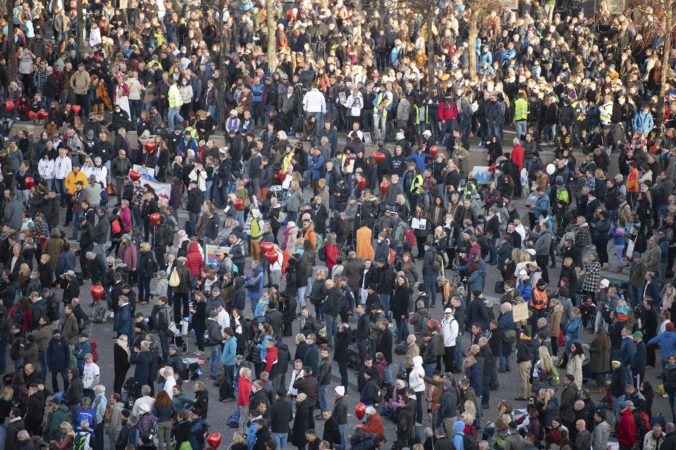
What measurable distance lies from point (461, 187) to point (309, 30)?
8576 mm

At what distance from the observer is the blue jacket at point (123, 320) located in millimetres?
26234

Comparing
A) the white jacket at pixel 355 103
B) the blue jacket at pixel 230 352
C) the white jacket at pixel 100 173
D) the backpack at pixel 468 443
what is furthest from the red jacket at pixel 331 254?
the white jacket at pixel 355 103

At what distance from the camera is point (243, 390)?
2394cm

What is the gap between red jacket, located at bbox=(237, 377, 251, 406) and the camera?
2392 cm

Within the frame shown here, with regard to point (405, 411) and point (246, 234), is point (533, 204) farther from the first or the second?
point (405, 411)

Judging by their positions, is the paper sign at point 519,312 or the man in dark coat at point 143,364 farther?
the paper sign at point 519,312

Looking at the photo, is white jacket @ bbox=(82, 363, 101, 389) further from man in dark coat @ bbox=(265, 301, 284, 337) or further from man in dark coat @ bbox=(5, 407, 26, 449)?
man in dark coat @ bbox=(265, 301, 284, 337)

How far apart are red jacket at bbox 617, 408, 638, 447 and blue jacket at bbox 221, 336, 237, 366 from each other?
19.6 ft

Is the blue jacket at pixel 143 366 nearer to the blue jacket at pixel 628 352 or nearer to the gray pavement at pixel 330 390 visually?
the gray pavement at pixel 330 390

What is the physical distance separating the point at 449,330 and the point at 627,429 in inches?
153

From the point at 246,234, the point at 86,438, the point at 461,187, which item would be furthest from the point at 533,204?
the point at 86,438

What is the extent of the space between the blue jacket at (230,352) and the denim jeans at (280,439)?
7.28 feet

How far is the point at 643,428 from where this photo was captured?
23.3 metres

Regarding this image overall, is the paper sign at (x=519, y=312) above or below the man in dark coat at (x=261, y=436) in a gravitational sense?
below
